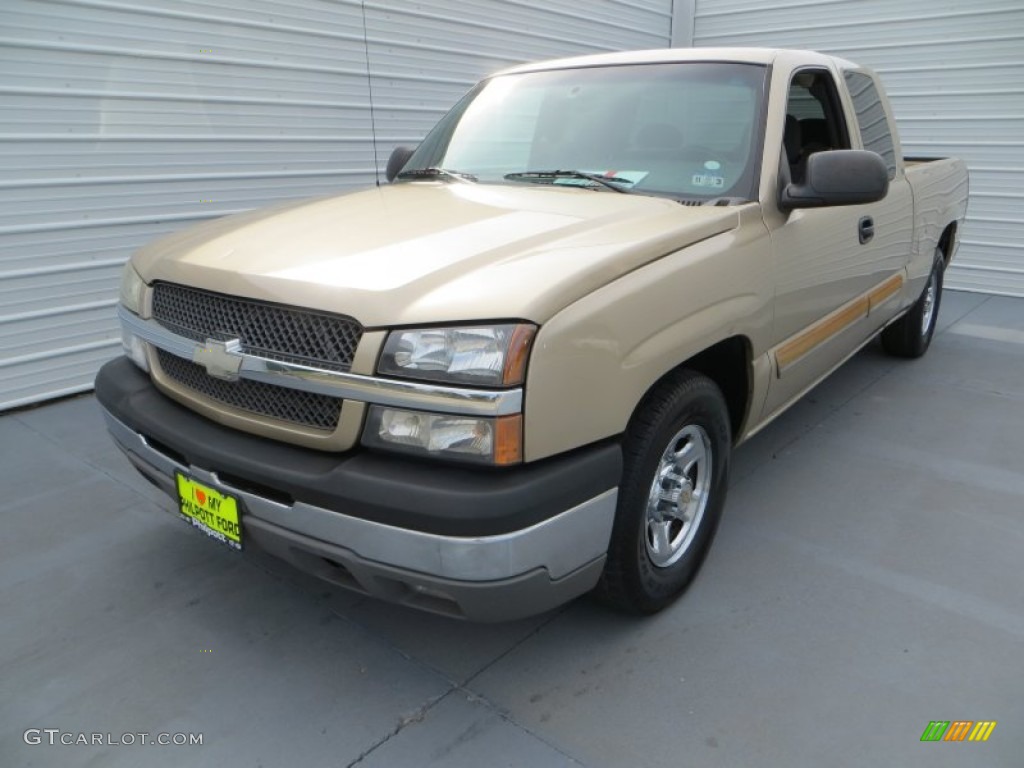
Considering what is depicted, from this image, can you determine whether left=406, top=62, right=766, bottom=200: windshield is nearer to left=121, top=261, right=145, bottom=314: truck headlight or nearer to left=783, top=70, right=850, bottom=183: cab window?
left=783, top=70, right=850, bottom=183: cab window

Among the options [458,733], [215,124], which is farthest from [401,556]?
[215,124]

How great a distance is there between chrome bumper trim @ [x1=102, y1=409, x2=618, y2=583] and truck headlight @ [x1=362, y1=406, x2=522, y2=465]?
19 cm

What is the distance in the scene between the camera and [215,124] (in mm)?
5090

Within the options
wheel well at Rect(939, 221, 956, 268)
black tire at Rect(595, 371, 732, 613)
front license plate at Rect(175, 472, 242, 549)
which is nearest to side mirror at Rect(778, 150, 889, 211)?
black tire at Rect(595, 371, 732, 613)

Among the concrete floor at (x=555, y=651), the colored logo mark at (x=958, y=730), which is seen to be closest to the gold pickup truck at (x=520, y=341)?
the concrete floor at (x=555, y=651)

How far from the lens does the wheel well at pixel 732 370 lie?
261 centimetres

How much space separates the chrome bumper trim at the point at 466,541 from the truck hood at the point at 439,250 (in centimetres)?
49

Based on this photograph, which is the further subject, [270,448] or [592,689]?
[592,689]

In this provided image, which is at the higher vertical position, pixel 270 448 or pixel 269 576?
pixel 270 448

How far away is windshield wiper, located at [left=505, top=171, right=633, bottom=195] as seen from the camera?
276 centimetres

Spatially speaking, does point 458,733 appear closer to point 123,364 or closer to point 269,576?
point 269,576

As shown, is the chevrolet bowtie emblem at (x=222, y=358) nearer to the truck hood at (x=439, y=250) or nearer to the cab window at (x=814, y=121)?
the truck hood at (x=439, y=250)

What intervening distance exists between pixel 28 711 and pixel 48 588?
0.68m

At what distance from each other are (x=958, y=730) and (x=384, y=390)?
1784 mm
